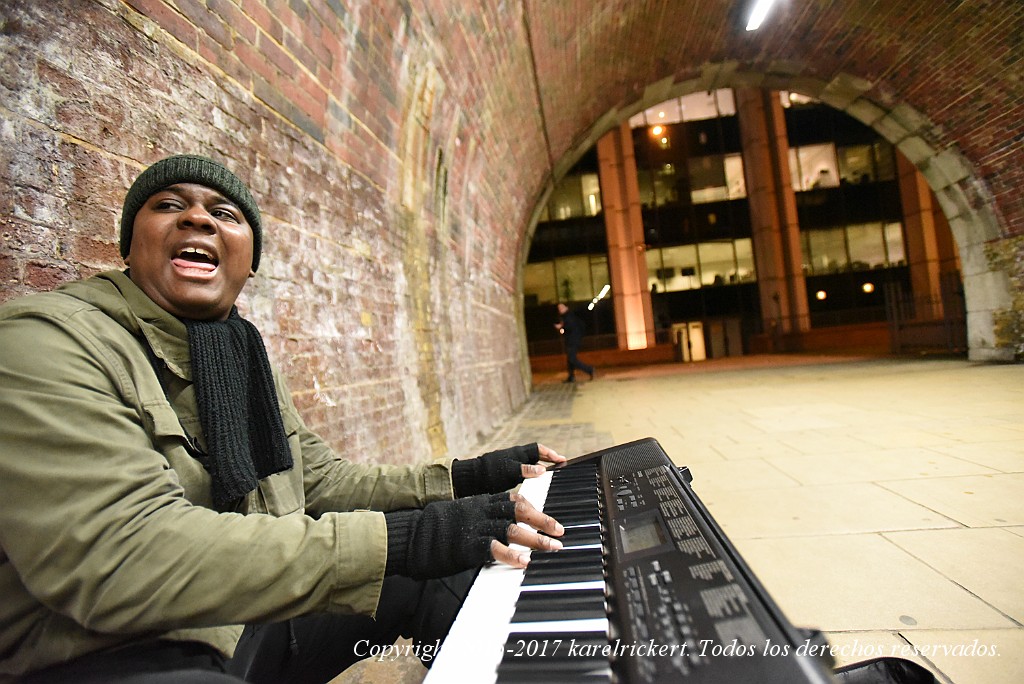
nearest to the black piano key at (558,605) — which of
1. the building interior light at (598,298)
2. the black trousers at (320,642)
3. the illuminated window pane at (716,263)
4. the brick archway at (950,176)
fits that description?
the black trousers at (320,642)

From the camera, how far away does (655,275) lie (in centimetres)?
2375

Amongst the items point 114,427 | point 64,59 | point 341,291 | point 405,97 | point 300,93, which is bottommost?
point 114,427

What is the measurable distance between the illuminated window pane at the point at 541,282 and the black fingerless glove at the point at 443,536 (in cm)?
2252

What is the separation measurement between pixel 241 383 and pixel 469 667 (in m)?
0.88

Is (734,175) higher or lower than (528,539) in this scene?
higher

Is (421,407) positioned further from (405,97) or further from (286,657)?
(286,657)

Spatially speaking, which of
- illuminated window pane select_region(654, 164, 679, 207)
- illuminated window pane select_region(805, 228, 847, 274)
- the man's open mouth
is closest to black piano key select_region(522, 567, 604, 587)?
the man's open mouth

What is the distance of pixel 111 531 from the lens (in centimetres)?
75

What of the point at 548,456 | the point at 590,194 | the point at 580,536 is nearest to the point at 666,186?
the point at 590,194

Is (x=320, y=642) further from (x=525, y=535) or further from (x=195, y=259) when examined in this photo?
(x=195, y=259)

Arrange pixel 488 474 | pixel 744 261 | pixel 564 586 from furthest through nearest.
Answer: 1. pixel 744 261
2. pixel 488 474
3. pixel 564 586

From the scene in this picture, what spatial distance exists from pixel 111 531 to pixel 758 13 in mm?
8851

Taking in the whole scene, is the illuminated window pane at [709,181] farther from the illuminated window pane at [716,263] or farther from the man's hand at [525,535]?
the man's hand at [525,535]

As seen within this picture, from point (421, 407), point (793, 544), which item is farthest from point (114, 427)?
point (421, 407)
